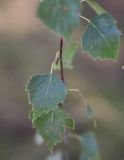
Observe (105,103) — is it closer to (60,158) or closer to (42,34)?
(42,34)

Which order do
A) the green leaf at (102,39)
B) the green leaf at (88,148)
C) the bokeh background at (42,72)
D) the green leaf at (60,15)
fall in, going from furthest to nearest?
the bokeh background at (42,72)
the green leaf at (88,148)
the green leaf at (102,39)
the green leaf at (60,15)

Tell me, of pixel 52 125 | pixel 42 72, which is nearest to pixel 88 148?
pixel 52 125

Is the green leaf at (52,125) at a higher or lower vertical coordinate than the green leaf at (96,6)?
lower

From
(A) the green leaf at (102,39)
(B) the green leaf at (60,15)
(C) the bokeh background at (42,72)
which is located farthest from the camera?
(C) the bokeh background at (42,72)

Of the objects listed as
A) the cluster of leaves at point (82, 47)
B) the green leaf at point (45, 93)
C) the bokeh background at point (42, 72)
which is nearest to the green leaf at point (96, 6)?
the cluster of leaves at point (82, 47)

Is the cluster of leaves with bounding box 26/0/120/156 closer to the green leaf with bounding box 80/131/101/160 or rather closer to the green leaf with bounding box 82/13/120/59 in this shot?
the green leaf with bounding box 82/13/120/59

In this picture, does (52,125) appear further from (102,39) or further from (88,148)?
(88,148)

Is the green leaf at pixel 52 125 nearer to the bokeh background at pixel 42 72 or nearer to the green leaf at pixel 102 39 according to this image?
the green leaf at pixel 102 39

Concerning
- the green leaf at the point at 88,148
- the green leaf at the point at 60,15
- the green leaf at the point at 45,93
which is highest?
the green leaf at the point at 60,15

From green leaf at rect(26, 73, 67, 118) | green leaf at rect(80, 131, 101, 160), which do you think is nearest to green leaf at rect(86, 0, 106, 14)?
green leaf at rect(26, 73, 67, 118)
